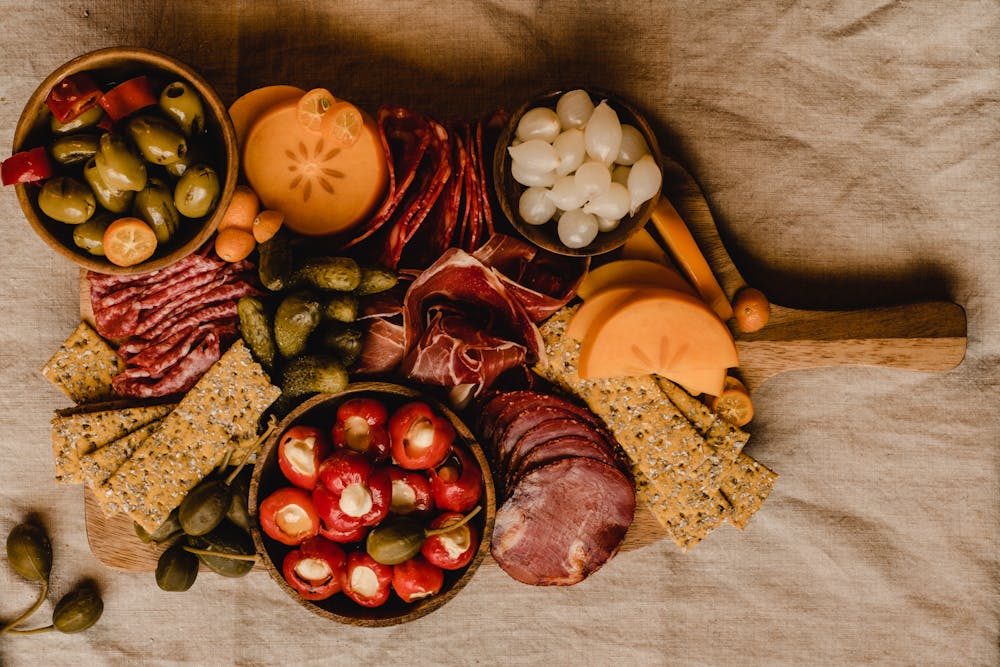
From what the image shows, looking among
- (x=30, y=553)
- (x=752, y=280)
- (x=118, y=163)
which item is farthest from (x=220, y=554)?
(x=752, y=280)

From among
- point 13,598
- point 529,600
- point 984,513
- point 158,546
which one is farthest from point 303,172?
point 984,513

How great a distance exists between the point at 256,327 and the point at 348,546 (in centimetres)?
32

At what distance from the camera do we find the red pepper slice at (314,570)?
93 cm

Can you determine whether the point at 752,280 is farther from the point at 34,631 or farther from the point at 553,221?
the point at 34,631

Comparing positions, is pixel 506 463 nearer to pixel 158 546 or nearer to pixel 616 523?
pixel 616 523

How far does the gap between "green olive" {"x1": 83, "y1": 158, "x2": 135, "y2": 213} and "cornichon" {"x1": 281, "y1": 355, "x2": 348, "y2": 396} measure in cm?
28

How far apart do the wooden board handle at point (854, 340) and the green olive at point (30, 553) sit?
1.12 meters

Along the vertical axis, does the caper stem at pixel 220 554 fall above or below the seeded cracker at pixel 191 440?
below

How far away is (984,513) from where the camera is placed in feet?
3.95

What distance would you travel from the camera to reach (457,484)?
0.95m

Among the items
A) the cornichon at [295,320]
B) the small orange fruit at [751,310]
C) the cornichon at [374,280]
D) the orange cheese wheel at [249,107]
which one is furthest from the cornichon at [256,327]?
the small orange fruit at [751,310]

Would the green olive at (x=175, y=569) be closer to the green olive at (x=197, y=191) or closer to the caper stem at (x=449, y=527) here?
the caper stem at (x=449, y=527)

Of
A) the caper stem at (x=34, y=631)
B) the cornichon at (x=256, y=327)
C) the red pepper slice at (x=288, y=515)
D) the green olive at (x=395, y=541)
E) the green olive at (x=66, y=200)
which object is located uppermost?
the green olive at (x=66, y=200)

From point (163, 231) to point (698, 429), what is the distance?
2.53ft
